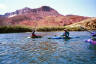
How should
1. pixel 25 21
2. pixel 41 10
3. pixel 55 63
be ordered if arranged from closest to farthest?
pixel 55 63 < pixel 25 21 < pixel 41 10

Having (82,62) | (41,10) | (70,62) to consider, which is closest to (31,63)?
(70,62)

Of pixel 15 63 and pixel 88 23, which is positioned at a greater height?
pixel 88 23

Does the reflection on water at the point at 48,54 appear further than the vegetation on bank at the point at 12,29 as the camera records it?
No

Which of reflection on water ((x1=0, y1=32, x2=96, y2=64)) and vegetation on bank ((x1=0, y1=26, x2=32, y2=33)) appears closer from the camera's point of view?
reflection on water ((x1=0, y1=32, x2=96, y2=64))

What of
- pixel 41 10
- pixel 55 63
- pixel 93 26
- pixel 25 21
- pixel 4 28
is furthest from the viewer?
pixel 41 10

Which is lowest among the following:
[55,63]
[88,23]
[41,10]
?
[55,63]

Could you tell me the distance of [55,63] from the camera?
9.56 meters

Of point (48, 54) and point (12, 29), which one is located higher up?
point (12, 29)

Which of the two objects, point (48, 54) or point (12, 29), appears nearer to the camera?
point (48, 54)

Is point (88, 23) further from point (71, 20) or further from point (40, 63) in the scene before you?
point (40, 63)

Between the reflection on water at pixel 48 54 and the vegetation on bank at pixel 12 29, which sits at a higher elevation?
the vegetation on bank at pixel 12 29

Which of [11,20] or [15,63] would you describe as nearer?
[15,63]

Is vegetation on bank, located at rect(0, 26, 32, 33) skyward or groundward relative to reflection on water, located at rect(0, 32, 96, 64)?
skyward

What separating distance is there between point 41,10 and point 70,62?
151 metres
